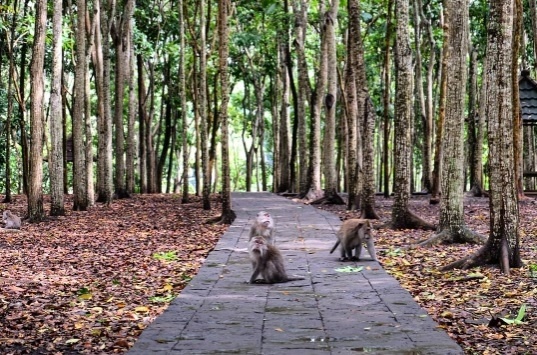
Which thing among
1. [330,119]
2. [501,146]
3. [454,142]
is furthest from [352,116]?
[501,146]

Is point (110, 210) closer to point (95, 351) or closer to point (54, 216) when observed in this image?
point (54, 216)

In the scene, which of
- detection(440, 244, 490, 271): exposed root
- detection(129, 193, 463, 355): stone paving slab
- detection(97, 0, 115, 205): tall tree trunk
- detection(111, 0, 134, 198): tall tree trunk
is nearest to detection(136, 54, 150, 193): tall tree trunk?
detection(111, 0, 134, 198): tall tree trunk

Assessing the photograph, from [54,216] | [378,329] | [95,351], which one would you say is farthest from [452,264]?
[54,216]

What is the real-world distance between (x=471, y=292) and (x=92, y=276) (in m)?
5.15

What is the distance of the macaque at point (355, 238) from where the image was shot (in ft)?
34.8

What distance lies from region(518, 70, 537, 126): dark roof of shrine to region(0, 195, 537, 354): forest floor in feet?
24.6

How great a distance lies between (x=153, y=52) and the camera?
3291 cm

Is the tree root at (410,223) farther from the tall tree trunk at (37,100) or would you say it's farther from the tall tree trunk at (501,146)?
the tall tree trunk at (37,100)

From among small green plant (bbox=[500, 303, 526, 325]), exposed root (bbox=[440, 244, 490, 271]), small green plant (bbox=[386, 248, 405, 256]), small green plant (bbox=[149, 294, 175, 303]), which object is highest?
exposed root (bbox=[440, 244, 490, 271])

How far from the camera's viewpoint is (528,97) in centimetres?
2441

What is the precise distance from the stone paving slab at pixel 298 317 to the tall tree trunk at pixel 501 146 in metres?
1.63

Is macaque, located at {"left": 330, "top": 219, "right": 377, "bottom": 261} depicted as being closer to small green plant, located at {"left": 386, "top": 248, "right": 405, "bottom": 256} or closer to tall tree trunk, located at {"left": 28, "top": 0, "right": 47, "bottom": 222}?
small green plant, located at {"left": 386, "top": 248, "right": 405, "bottom": 256}

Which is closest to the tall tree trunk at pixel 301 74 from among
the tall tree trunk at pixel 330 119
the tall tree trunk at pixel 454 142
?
the tall tree trunk at pixel 330 119

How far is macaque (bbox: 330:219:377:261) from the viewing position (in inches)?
417
